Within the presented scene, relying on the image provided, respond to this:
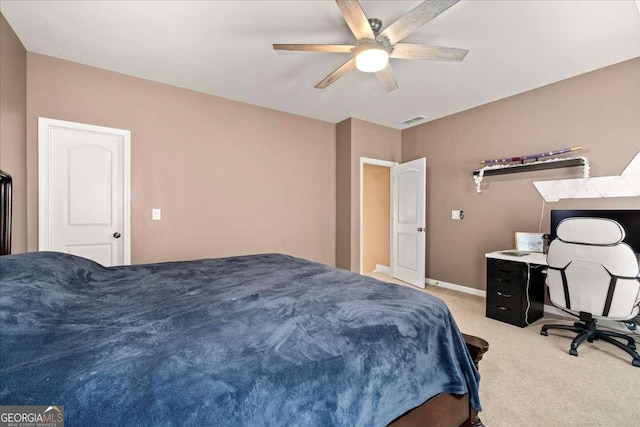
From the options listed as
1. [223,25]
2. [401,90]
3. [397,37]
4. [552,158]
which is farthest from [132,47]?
[552,158]

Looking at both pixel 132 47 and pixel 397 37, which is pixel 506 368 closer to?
pixel 397 37

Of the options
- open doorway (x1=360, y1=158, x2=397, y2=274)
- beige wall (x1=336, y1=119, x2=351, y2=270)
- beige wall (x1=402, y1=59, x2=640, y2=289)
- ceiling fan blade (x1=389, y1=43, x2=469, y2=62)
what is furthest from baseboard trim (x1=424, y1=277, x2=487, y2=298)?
ceiling fan blade (x1=389, y1=43, x2=469, y2=62)

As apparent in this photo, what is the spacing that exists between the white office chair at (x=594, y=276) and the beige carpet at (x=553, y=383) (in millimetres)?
150

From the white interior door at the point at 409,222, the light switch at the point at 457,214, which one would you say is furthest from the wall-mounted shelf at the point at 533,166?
the white interior door at the point at 409,222

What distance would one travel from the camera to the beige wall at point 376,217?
569 cm

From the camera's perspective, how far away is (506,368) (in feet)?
7.00

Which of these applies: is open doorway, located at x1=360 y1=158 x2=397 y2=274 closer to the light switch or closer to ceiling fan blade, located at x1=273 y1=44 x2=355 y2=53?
the light switch

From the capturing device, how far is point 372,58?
6.82ft

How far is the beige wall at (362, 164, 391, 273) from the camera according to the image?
5.69m

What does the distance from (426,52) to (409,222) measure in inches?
113

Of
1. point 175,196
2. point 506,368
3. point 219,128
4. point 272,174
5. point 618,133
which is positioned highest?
point 219,128

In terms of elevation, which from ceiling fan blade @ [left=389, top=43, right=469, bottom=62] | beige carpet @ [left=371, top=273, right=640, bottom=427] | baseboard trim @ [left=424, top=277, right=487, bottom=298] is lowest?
beige carpet @ [left=371, top=273, right=640, bottom=427]

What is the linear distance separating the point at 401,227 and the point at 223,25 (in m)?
3.72

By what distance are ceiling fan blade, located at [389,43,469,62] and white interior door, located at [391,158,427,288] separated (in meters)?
2.24
